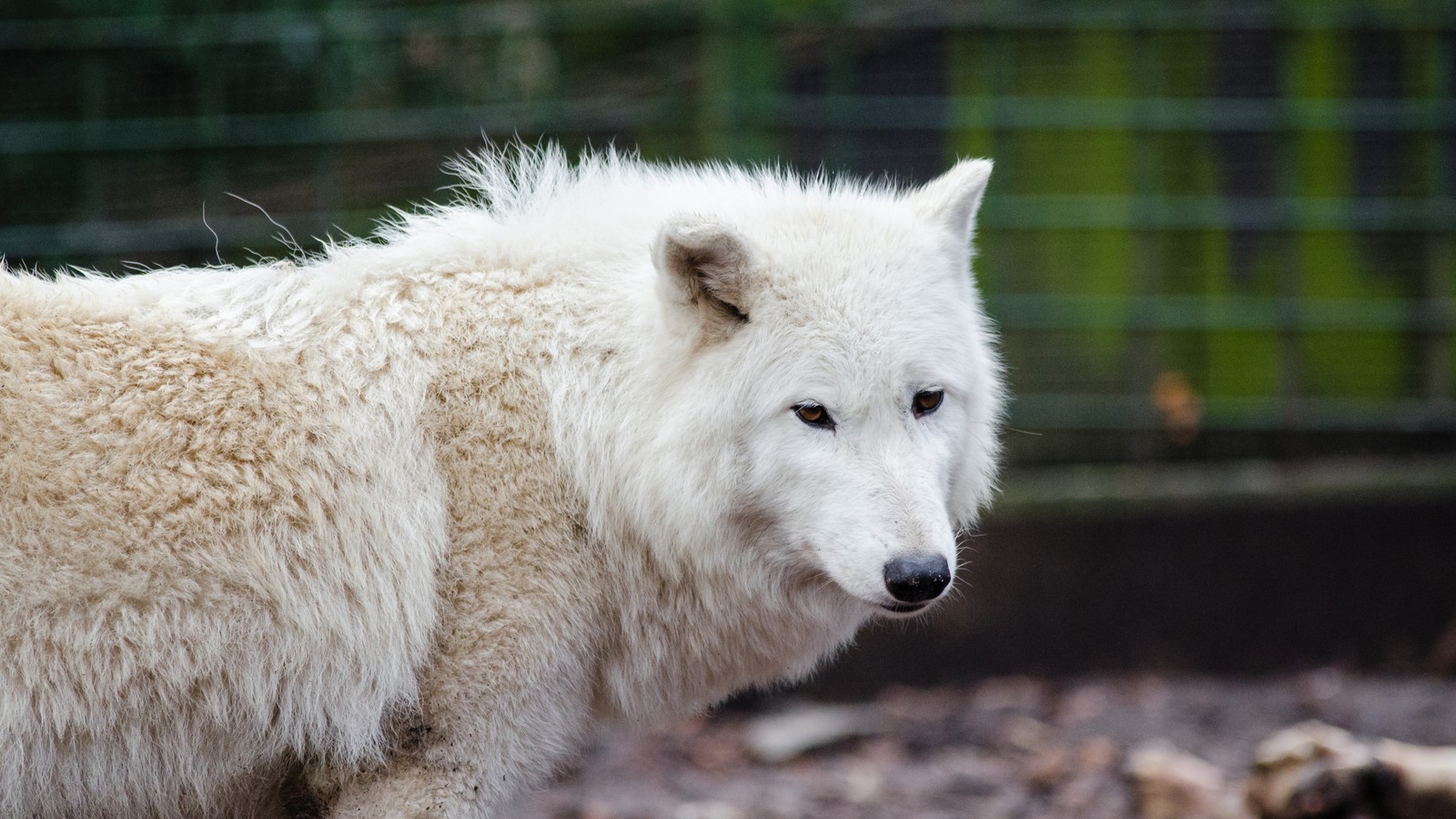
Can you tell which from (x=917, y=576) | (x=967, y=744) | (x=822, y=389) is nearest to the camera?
(x=917, y=576)

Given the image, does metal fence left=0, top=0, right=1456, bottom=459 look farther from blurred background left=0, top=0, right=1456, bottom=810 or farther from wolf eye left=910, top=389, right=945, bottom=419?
wolf eye left=910, top=389, right=945, bottom=419

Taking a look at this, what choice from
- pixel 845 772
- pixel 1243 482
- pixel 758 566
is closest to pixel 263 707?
pixel 758 566

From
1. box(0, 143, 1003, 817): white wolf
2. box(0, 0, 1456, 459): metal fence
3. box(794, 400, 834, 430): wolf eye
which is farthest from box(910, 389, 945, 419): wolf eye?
box(0, 0, 1456, 459): metal fence

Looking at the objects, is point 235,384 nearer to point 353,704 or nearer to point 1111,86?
point 353,704

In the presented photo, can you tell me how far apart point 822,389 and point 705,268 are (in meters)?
0.40

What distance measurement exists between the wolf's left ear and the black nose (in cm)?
99

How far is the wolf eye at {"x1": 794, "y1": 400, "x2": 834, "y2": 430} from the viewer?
301cm

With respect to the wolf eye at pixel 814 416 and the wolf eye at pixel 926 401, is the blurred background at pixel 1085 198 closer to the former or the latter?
the wolf eye at pixel 926 401

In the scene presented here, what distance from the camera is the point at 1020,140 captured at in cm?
657

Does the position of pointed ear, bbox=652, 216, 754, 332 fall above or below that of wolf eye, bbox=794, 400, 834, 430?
above

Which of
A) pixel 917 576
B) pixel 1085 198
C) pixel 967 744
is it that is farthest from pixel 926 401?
pixel 1085 198

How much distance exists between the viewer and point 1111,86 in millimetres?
6590

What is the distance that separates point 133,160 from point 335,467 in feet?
13.5

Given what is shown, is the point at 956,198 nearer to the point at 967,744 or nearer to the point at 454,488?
the point at 454,488
